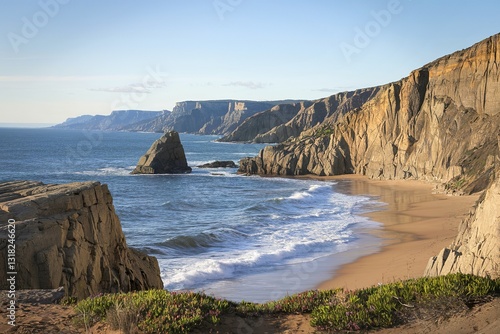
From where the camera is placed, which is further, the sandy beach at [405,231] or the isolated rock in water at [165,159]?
the isolated rock in water at [165,159]

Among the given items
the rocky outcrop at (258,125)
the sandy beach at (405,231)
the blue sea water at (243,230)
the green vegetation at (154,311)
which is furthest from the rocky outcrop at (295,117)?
the green vegetation at (154,311)

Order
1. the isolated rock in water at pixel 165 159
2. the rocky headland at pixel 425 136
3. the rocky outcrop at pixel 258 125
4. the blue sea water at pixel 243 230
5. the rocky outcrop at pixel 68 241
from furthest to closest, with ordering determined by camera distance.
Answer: the rocky outcrop at pixel 258 125, the isolated rock in water at pixel 165 159, the rocky headland at pixel 425 136, the blue sea water at pixel 243 230, the rocky outcrop at pixel 68 241

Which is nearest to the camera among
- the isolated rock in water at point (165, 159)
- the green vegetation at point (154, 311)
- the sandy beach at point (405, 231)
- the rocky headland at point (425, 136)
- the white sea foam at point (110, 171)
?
the green vegetation at point (154, 311)

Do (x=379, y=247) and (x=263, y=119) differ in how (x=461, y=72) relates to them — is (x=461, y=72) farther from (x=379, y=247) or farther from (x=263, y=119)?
(x=263, y=119)

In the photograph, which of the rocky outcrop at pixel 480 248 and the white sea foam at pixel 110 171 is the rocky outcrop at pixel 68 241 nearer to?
the rocky outcrop at pixel 480 248

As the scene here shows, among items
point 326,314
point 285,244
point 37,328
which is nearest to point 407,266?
point 285,244
